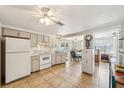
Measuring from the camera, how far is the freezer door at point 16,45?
3176mm

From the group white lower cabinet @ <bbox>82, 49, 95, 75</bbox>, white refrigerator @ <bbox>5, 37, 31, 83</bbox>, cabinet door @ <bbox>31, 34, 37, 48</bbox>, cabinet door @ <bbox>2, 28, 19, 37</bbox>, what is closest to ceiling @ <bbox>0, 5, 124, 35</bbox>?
cabinet door @ <bbox>2, 28, 19, 37</bbox>

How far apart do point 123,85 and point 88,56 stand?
3.01 meters

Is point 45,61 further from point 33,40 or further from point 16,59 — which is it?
point 16,59

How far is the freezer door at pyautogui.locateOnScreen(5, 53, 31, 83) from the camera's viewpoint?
10.3 feet

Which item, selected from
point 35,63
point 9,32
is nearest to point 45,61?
point 35,63

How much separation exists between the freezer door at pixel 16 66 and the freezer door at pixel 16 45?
187 millimetres

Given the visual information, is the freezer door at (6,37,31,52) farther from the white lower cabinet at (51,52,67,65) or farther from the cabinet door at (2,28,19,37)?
the white lower cabinet at (51,52,67,65)

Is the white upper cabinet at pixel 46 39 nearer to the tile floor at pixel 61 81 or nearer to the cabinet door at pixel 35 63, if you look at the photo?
the cabinet door at pixel 35 63

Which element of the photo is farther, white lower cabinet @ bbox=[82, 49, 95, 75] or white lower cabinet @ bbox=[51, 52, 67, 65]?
white lower cabinet @ bbox=[51, 52, 67, 65]

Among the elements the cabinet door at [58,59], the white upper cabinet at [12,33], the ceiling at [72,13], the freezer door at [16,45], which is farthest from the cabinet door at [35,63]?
the ceiling at [72,13]

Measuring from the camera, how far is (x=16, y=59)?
342 centimetres

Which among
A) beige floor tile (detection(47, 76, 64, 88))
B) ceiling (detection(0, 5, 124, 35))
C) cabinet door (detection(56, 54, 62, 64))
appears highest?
ceiling (detection(0, 5, 124, 35))
